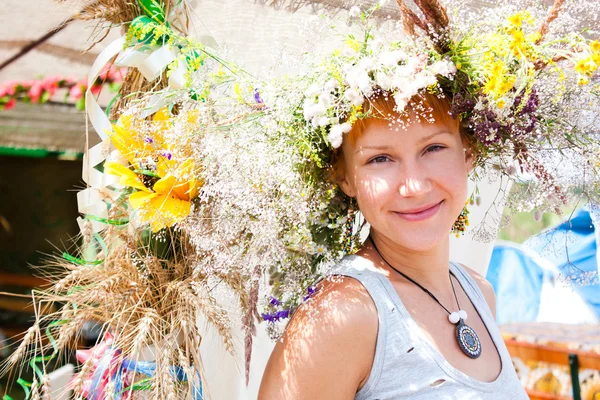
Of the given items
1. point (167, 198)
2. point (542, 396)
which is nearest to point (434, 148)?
point (167, 198)

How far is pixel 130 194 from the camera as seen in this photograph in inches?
57.4

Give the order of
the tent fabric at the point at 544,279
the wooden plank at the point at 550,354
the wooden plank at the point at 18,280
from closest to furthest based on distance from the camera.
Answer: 1. the wooden plank at the point at 550,354
2. the tent fabric at the point at 544,279
3. the wooden plank at the point at 18,280

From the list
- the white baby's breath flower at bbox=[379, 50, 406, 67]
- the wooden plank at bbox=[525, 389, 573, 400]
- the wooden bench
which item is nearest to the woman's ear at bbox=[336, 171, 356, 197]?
the white baby's breath flower at bbox=[379, 50, 406, 67]

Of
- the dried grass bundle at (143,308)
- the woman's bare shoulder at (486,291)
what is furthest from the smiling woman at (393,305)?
the woman's bare shoulder at (486,291)

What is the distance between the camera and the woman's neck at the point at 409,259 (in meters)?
1.48

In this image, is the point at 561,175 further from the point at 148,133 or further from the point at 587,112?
the point at 148,133

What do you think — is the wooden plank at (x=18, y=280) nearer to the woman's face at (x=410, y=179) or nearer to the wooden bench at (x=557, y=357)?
the woman's face at (x=410, y=179)

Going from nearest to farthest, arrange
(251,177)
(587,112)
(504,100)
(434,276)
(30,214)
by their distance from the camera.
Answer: (504,100), (251,177), (587,112), (434,276), (30,214)

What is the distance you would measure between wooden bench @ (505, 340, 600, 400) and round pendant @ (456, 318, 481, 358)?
61.5 inches

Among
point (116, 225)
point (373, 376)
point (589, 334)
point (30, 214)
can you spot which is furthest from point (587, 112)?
point (30, 214)

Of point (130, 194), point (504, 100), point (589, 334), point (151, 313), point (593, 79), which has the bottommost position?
point (589, 334)

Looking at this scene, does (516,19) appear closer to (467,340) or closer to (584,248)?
(467,340)

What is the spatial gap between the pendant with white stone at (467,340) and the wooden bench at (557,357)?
5.13 feet

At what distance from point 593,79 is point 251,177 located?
3.12ft
